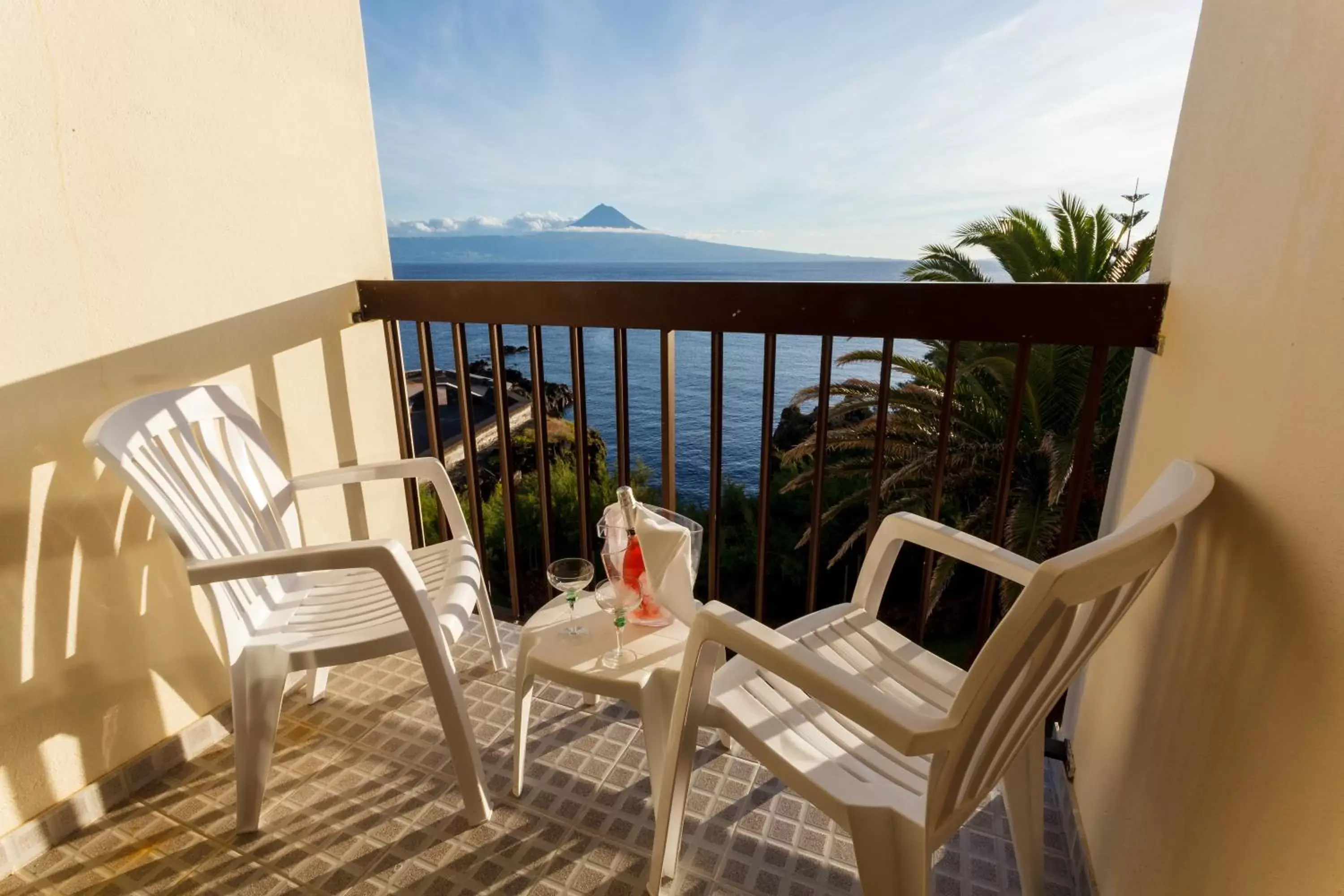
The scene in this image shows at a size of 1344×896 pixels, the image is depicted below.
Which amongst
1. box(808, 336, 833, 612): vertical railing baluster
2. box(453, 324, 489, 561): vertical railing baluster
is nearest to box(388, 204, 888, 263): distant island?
box(453, 324, 489, 561): vertical railing baluster

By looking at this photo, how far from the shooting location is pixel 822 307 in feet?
5.21

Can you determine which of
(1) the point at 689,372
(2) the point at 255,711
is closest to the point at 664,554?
(2) the point at 255,711

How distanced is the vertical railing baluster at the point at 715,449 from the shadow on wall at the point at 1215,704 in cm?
96

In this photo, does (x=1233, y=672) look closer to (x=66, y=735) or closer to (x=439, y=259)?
(x=66, y=735)

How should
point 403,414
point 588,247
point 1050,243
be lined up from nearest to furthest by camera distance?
point 403,414 → point 1050,243 → point 588,247

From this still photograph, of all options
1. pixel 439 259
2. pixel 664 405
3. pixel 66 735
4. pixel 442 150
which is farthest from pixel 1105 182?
pixel 439 259

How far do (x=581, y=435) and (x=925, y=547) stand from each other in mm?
1170

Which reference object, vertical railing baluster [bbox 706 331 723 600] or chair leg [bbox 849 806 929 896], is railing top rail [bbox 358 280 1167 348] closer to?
→ vertical railing baluster [bbox 706 331 723 600]

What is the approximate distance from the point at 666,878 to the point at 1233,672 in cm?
110

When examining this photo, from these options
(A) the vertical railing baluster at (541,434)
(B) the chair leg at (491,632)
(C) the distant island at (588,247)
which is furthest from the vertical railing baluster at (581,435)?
(C) the distant island at (588,247)

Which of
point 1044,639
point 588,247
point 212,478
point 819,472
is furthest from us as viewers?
point 588,247

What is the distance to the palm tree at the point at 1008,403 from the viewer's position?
570cm

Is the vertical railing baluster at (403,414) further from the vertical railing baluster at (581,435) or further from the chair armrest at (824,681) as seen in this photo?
the chair armrest at (824,681)

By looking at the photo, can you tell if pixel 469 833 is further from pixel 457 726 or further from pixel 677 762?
pixel 677 762
